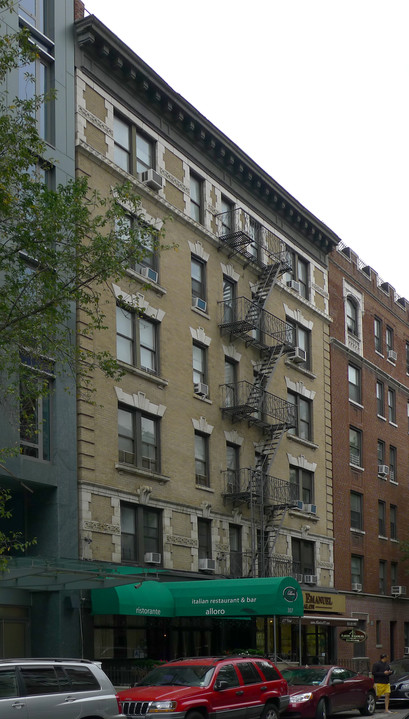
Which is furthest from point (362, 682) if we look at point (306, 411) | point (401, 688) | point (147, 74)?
point (147, 74)

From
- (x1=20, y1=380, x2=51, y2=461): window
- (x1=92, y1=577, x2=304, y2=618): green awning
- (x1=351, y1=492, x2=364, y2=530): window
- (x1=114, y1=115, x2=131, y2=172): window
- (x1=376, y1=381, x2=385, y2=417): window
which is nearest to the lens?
(x1=20, y1=380, x2=51, y2=461): window

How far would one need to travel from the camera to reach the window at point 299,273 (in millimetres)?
41294

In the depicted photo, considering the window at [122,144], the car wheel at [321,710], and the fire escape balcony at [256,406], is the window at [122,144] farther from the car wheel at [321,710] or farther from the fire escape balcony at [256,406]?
the car wheel at [321,710]

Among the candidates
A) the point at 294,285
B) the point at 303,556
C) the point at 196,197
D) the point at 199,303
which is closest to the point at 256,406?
the point at 199,303

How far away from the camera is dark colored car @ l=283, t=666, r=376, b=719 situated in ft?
A: 82.0

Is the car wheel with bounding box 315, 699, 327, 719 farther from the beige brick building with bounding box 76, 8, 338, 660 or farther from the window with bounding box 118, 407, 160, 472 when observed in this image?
the window with bounding box 118, 407, 160, 472

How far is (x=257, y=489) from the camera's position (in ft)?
116

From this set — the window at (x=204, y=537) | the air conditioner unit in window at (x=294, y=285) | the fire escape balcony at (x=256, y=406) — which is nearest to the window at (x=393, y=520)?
the fire escape balcony at (x=256, y=406)

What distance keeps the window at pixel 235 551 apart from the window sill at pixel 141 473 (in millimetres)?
4946

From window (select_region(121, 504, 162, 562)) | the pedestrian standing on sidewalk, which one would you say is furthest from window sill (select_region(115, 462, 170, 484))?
the pedestrian standing on sidewalk

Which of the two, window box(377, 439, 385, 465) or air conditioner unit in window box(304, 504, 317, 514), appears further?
window box(377, 439, 385, 465)

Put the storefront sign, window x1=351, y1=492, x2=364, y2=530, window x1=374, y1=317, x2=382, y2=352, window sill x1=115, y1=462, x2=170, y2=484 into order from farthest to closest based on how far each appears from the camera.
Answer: window x1=374, y1=317, x2=382, y2=352 → window x1=351, y1=492, x2=364, y2=530 → the storefront sign → window sill x1=115, y1=462, x2=170, y2=484

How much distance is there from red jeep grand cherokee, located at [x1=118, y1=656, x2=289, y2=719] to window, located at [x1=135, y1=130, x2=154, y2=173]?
1644cm

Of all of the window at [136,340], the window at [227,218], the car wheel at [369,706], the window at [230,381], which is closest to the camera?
the car wheel at [369,706]
